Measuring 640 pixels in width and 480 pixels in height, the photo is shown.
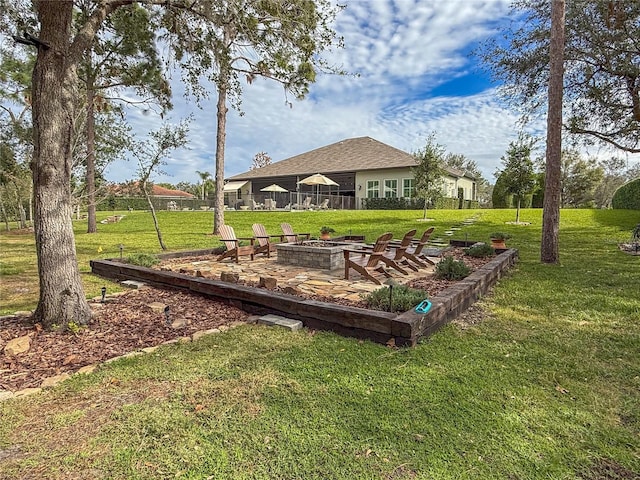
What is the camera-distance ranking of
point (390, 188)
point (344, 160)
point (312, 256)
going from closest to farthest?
point (312, 256), point (390, 188), point (344, 160)

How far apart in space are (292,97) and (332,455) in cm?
547

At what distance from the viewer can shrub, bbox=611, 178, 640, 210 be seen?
18906 mm

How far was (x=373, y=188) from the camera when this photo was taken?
29.2m

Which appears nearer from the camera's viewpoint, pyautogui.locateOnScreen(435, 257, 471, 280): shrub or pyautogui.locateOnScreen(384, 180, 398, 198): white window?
pyautogui.locateOnScreen(435, 257, 471, 280): shrub

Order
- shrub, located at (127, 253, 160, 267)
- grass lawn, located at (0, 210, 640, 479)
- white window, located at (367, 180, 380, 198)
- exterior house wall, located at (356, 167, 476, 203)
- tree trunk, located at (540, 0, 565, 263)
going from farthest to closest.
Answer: white window, located at (367, 180, 380, 198) < exterior house wall, located at (356, 167, 476, 203) < tree trunk, located at (540, 0, 565, 263) < shrub, located at (127, 253, 160, 267) < grass lawn, located at (0, 210, 640, 479)

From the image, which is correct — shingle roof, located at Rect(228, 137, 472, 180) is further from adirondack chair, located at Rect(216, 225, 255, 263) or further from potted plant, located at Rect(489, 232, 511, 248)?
adirondack chair, located at Rect(216, 225, 255, 263)

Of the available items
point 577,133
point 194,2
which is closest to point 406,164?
point 577,133

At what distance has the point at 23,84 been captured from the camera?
996 cm

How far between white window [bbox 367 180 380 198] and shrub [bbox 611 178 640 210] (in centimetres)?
1543

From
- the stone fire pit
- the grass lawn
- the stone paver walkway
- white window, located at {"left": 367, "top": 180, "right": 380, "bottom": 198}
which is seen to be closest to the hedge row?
white window, located at {"left": 367, "top": 180, "right": 380, "bottom": 198}

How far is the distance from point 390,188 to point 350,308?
25799mm

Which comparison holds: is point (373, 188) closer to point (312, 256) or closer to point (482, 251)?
point (482, 251)

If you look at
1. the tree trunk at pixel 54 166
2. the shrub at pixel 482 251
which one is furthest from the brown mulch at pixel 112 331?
the shrub at pixel 482 251

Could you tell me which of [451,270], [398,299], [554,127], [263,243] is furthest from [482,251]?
[263,243]
